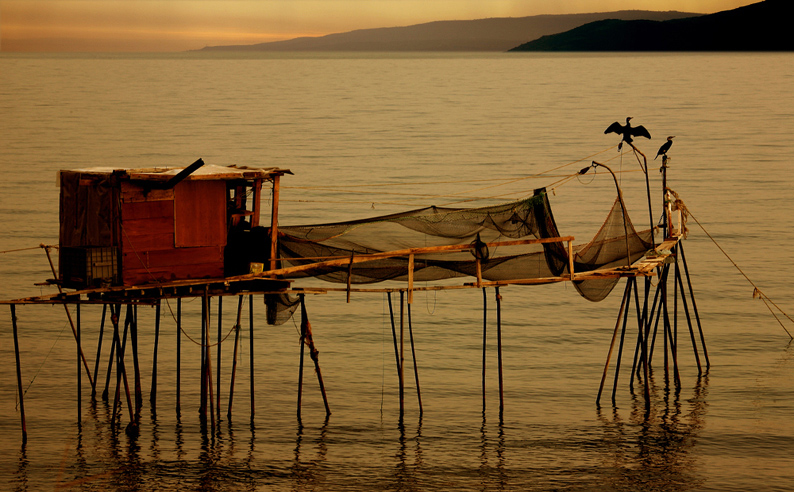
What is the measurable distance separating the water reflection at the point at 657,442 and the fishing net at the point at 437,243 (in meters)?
4.49

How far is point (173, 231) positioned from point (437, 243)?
6.10 meters

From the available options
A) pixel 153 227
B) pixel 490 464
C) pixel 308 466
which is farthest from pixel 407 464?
pixel 153 227

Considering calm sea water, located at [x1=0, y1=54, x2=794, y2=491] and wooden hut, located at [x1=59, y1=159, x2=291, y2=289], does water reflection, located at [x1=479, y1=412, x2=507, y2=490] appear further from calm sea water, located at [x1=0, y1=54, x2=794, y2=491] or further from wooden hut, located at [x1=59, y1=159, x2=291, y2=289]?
wooden hut, located at [x1=59, y1=159, x2=291, y2=289]

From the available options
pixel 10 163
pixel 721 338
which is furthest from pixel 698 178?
pixel 10 163

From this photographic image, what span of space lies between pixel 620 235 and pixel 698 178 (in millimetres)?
49145

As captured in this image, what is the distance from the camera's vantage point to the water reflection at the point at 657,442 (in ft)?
74.3

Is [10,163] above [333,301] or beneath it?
above

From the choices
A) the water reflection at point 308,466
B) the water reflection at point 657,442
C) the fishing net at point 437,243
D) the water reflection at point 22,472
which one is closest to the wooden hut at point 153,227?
the fishing net at point 437,243

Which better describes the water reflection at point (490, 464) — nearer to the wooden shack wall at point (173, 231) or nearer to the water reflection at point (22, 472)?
the wooden shack wall at point (173, 231)

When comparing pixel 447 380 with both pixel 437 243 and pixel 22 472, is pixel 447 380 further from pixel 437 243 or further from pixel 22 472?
pixel 22 472

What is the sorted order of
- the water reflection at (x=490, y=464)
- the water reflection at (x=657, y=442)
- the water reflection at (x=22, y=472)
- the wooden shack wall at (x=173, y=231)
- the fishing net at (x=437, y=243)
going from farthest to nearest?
the fishing net at (x=437, y=243) → the water reflection at (x=657, y=442) → the water reflection at (x=490, y=464) → the water reflection at (x=22, y=472) → the wooden shack wall at (x=173, y=231)

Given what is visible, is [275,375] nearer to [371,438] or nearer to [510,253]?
[371,438]

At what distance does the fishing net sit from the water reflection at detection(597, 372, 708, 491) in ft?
14.7

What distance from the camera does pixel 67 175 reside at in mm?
21125
